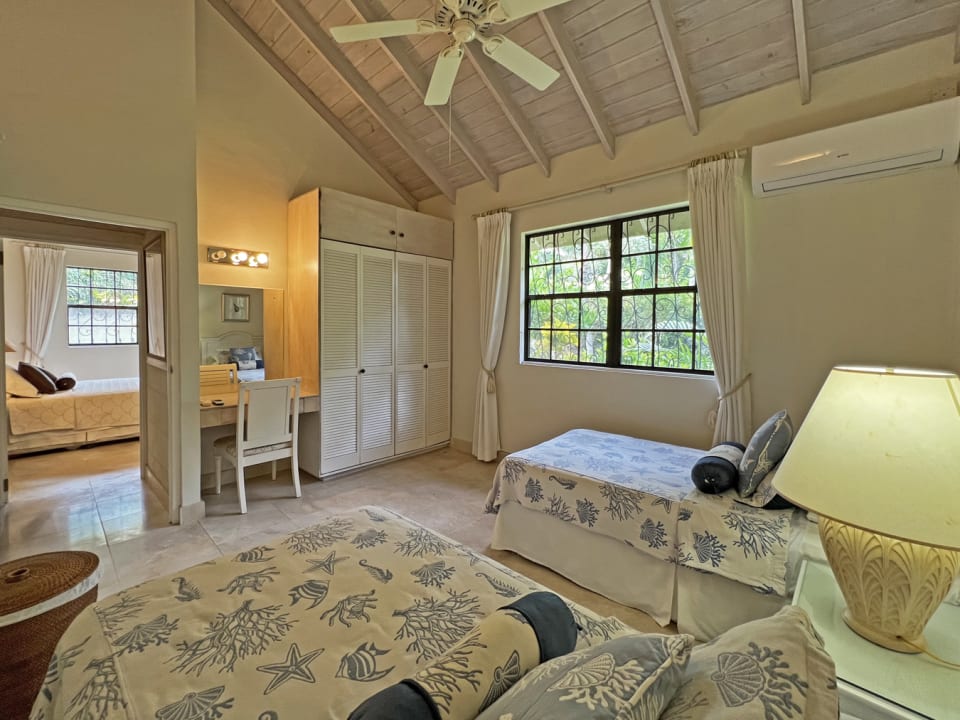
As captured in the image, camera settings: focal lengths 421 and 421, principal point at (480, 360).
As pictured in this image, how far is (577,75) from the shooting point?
2938mm

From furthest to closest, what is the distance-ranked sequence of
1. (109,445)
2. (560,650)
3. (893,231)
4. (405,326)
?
(109,445) → (405,326) → (893,231) → (560,650)

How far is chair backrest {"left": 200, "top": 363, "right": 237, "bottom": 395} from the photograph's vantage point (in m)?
3.61

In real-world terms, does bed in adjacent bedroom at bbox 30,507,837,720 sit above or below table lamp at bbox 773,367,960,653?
below

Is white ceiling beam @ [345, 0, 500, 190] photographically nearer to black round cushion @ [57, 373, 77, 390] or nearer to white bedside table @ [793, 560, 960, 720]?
Answer: white bedside table @ [793, 560, 960, 720]

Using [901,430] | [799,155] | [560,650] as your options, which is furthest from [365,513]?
[799,155]

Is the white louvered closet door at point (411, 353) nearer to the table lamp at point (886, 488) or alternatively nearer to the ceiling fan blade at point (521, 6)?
the ceiling fan blade at point (521, 6)

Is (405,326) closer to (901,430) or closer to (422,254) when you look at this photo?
(422,254)

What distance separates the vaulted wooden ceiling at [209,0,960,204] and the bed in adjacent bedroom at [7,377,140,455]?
379 centimetres

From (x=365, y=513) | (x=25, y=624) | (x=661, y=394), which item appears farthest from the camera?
(x=661, y=394)

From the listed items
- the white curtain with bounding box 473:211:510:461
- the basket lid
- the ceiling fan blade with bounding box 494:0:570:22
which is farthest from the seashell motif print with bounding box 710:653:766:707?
the white curtain with bounding box 473:211:510:461

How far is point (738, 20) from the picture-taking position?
8.04 ft

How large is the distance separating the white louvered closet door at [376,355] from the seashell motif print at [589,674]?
11.5 feet

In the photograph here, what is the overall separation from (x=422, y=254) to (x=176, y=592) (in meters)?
3.63

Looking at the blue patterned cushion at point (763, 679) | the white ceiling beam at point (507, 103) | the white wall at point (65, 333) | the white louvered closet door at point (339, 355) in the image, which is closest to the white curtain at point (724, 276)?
the white ceiling beam at point (507, 103)
